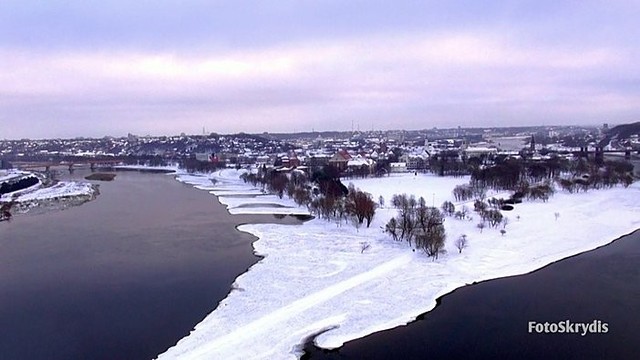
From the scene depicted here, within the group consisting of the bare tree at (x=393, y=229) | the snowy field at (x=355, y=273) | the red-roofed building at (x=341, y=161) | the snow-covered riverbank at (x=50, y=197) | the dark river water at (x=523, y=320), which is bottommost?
the dark river water at (x=523, y=320)

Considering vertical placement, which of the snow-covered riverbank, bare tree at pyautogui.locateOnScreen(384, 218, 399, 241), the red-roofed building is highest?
the red-roofed building

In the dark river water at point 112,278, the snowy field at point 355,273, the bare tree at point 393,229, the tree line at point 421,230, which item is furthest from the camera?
the bare tree at point 393,229

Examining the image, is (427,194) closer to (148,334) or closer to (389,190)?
(389,190)

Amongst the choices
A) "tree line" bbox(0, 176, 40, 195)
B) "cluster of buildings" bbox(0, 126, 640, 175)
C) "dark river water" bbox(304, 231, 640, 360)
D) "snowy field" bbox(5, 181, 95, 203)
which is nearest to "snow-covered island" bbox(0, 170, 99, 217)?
"snowy field" bbox(5, 181, 95, 203)

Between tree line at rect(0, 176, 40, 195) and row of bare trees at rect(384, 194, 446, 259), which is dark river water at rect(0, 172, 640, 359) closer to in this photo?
row of bare trees at rect(384, 194, 446, 259)

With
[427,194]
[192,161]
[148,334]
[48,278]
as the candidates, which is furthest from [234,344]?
[192,161]

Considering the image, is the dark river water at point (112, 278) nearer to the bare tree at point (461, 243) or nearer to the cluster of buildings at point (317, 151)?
the bare tree at point (461, 243)

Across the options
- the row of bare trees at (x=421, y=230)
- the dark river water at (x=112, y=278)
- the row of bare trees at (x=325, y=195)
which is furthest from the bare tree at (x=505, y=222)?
the dark river water at (x=112, y=278)
